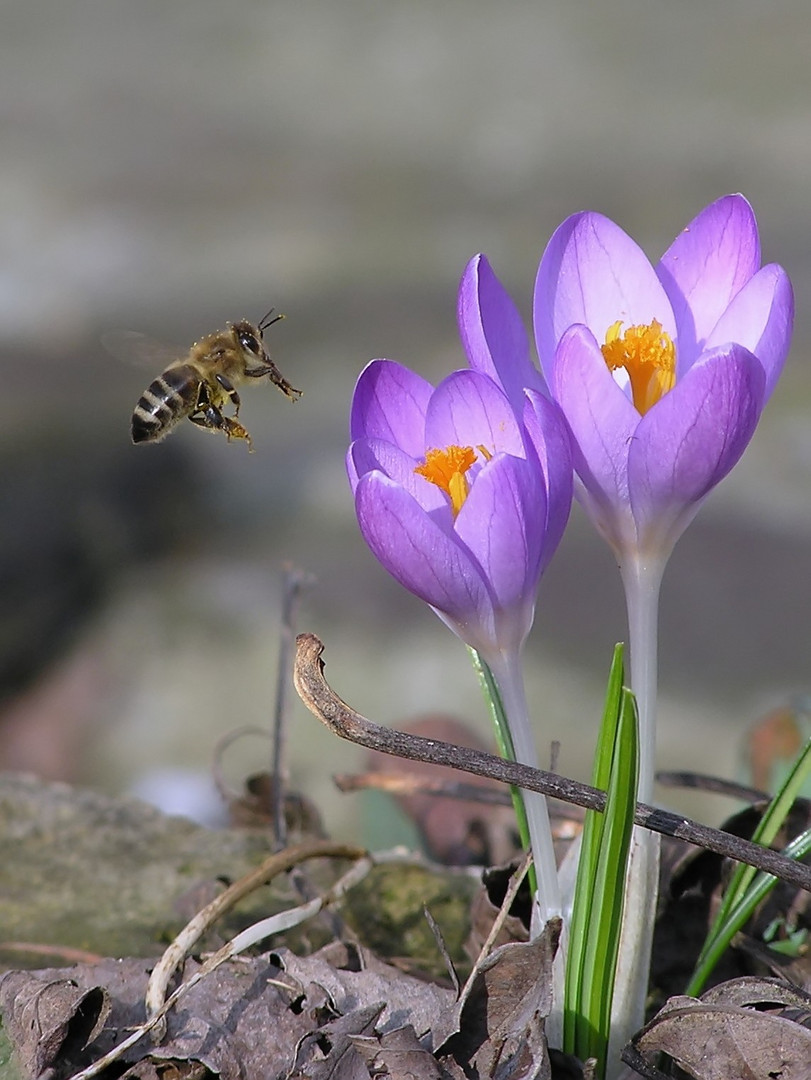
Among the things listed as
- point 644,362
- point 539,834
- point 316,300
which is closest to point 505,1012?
point 539,834

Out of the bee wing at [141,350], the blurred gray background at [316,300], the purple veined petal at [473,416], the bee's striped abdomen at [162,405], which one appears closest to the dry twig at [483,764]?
the purple veined petal at [473,416]

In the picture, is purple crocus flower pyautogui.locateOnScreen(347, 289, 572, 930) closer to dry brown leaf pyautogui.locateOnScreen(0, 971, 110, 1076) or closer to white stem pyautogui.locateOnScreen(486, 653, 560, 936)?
white stem pyautogui.locateOnScreen(486, 653, 560, 936)

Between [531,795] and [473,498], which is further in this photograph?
[531,795]

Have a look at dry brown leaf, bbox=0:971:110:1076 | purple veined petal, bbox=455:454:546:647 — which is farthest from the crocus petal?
dry brown leaf, bbox=0:971:110:1076

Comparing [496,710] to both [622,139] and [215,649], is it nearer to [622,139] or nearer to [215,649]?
[215,649]

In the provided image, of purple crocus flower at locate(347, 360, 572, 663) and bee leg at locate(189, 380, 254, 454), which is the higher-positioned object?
bee leg at locate(189, 380, 254, 454)

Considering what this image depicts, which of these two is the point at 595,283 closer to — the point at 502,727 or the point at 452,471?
the point at 452,471

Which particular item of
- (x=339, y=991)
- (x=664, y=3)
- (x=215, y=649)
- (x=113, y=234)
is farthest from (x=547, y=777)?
(x=664, y=3)
